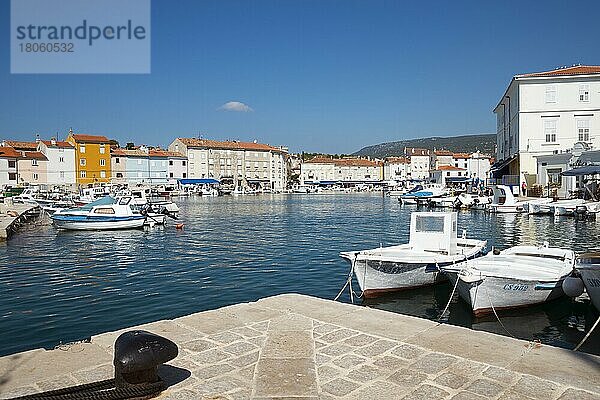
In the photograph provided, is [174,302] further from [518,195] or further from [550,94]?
[550,94]

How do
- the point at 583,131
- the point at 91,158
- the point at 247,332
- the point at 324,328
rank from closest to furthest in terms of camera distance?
1. the point at 247,332
2. the point at 324,328
3. the point at 583,131
4. the point at 91,158

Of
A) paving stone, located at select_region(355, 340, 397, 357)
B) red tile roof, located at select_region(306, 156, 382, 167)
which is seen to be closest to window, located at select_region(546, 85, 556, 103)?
paving stone, located at select_region(355, 340, 397, 357)

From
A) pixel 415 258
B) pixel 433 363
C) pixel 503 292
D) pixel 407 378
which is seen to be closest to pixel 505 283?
pixel 503 292

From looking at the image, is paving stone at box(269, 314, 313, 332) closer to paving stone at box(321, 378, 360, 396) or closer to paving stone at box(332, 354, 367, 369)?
paving stone at box(332, 354, 367, 369)

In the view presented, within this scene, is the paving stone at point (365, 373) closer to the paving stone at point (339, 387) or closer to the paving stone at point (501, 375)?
the paving stone at point (339, 387)

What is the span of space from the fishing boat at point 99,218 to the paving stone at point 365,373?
2994 centimetres

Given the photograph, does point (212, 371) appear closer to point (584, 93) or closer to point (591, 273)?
point (591, 273)

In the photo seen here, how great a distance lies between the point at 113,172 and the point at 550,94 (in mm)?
80529

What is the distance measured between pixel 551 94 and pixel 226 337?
2270 inches

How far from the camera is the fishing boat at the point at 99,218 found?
31891mm

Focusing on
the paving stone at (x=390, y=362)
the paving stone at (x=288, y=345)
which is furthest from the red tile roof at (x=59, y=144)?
the paving stone at (x=390, y=362)

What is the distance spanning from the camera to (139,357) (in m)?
4.47

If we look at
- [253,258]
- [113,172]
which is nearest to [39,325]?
[253,258]

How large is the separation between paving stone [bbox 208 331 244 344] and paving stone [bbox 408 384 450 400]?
229cm
